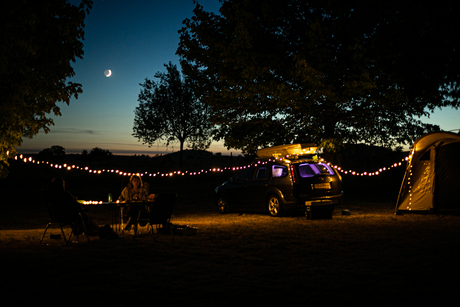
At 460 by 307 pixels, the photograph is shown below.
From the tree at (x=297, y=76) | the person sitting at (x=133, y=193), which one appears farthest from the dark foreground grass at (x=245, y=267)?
the tree at (x=297, y=76)

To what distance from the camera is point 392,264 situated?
6043 millimetres

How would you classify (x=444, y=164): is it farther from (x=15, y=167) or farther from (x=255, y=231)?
(x=15, y=167)

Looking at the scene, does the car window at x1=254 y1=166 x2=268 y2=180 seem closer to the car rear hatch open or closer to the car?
the car

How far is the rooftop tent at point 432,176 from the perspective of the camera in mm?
12500

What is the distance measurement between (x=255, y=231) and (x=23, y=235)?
5.11m

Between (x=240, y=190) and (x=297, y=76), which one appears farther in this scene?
(x=297, y=76)

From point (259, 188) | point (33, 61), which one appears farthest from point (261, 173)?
point (33, 61)

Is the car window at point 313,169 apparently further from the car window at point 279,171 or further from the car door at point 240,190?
the car door at point 240,190

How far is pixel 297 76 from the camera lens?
51.5ft

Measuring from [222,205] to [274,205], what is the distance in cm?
243

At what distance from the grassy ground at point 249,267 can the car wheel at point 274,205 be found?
2324 mm

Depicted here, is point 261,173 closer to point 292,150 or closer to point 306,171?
point 292,150

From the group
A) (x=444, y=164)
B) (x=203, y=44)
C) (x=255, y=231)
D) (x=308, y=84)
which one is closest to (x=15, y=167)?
(x=203, y=44)

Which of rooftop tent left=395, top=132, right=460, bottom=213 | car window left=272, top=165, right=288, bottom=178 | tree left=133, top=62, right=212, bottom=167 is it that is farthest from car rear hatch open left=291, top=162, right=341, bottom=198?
tree left=133, top=62, right=212, bottom=167
